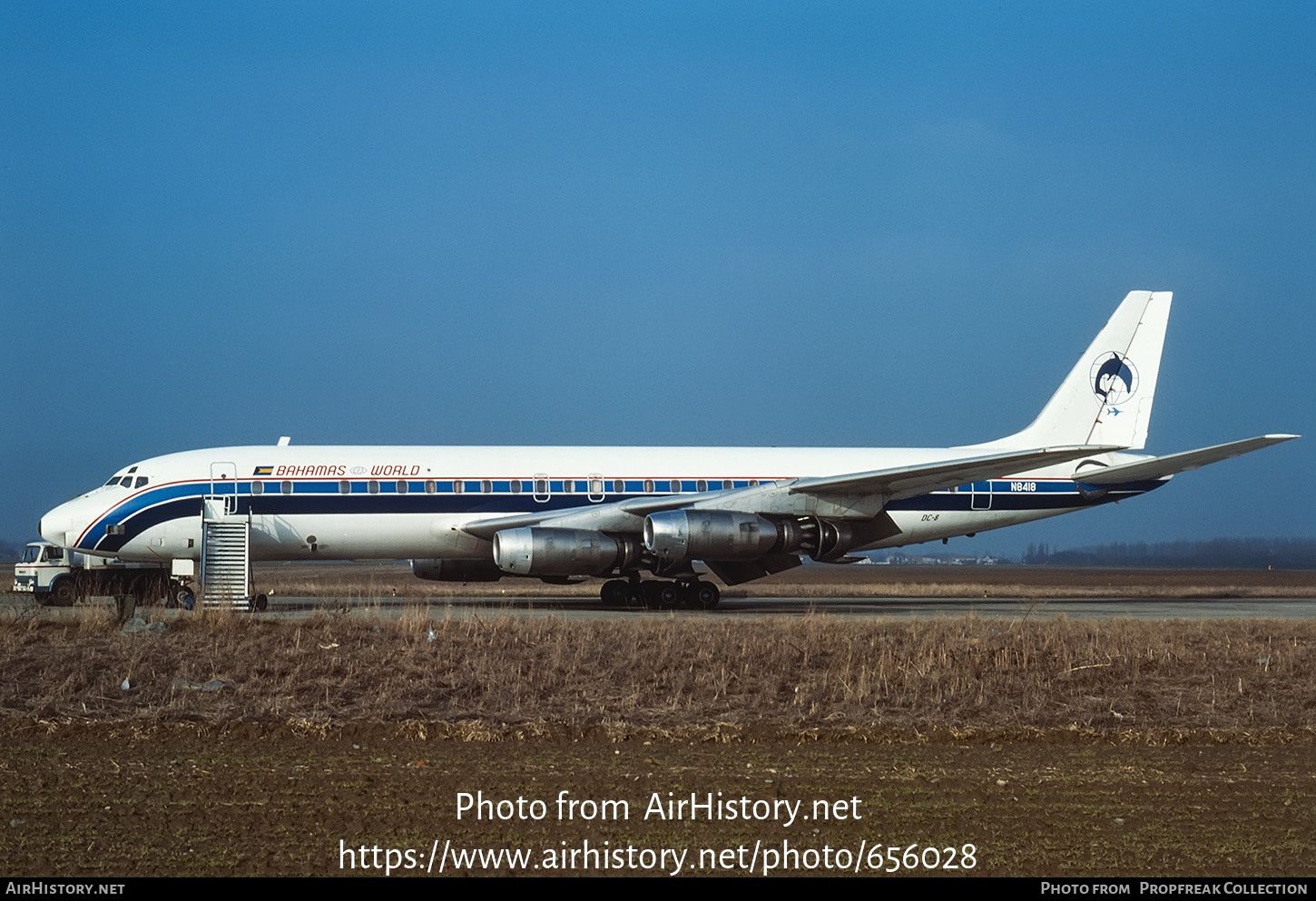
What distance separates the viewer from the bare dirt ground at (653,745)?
6.67 metres

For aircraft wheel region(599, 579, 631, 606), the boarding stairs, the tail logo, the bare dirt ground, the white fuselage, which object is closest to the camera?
the bare dirt ground

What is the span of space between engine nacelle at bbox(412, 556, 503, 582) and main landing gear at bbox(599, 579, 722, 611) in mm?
2824

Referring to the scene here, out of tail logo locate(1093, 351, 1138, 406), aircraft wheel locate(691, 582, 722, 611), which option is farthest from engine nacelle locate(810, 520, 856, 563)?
tail logo locate(1093, 351, 1138, 406)

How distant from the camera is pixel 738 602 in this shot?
27000mm

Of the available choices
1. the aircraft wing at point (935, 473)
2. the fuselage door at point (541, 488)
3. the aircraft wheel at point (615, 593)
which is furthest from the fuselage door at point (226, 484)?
the aircraft wing at point (935, 473)

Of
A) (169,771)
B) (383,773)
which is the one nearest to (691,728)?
(383,773)

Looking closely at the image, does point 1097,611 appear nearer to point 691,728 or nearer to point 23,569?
point 691,728

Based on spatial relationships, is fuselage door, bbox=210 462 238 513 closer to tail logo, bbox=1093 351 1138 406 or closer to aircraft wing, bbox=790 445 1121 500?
aircraft wing, bbox=790 445 1121 500

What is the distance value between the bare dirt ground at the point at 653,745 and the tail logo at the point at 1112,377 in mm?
12144

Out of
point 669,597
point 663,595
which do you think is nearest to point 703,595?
point 669,597

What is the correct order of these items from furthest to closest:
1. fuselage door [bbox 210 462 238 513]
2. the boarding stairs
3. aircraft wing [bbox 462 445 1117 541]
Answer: fuselage door [bbox 210 462 238 513] < aircraft wing [bbox 462 445 1117 541] < the boarding stairs

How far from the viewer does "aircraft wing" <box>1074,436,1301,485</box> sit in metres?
24.5

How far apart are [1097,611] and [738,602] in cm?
743

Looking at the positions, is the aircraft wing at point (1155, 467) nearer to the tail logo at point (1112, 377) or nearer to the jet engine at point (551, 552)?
the tail logo at point (1112, 377)
